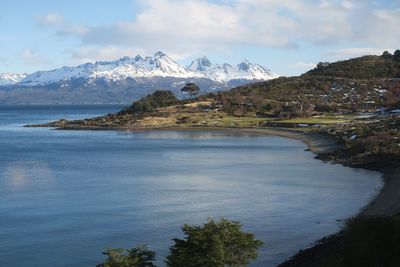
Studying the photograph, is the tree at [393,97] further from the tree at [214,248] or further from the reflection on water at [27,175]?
the tree at [214,248]

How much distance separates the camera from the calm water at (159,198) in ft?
88.7

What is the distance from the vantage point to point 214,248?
17.7 m

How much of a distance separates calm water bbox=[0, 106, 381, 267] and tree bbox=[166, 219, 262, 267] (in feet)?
17.6

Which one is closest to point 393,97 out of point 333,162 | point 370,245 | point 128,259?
point 333,162

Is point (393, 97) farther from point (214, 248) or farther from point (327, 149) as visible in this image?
point (214, 248)

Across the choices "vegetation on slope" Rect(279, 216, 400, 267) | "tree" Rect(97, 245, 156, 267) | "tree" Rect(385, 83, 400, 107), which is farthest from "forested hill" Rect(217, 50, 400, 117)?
"vegetation on slope" Rect(279, 216, 400, 267)

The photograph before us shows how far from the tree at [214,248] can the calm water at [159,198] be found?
538 centimetres

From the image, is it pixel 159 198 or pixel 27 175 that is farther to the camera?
pixel 27 175

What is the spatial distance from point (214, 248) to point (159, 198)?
2090cm

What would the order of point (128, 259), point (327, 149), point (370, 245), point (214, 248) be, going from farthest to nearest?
1. point (327, 149)
2. point (128, 259)
3. point (214, 248)
4. point (370, 245)

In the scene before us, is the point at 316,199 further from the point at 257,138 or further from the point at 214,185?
the point at 257,138

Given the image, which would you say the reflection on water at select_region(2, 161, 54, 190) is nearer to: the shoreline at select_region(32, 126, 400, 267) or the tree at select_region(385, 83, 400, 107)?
the shoreline at select_region(32, 126, 400, 267)

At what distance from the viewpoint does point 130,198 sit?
3881cm

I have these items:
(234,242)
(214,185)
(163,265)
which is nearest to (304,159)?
(214,185)
